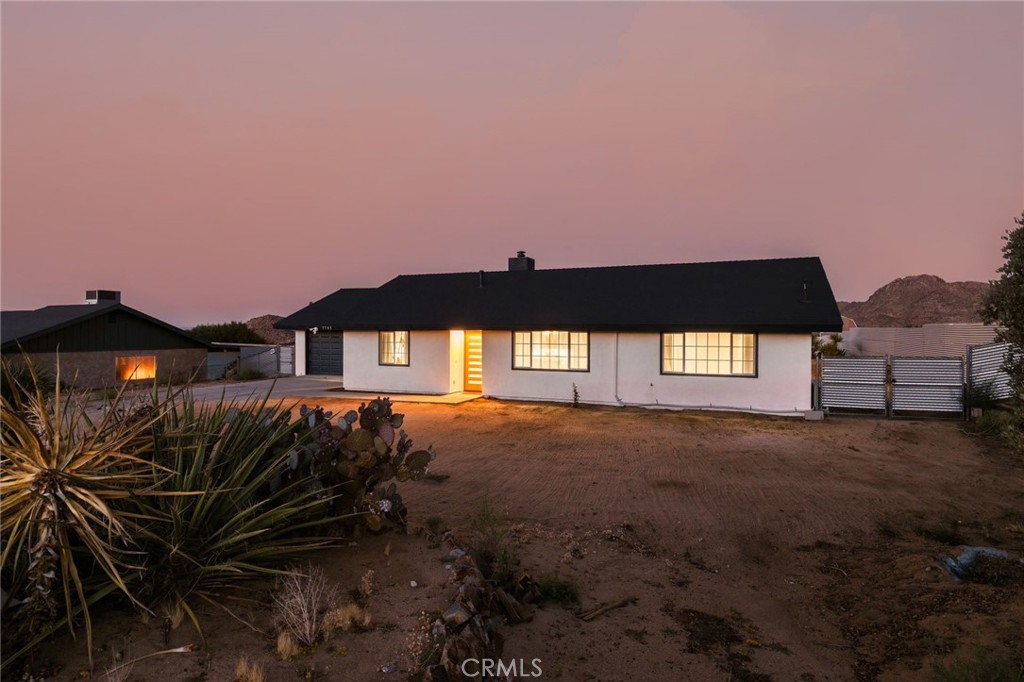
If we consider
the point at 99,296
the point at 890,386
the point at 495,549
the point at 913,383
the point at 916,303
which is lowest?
the point at 495,549

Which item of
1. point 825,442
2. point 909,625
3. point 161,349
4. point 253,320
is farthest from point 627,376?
point 253,320

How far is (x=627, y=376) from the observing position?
16.5m

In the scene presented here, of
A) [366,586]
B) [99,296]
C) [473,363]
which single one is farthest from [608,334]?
[99,296]

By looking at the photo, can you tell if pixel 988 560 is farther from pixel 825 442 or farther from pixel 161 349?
pixel 161 349

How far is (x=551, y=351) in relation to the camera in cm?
1753

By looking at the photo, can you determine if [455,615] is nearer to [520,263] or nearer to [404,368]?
[404,368]

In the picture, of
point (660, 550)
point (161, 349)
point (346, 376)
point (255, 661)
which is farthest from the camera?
point (161, 349)

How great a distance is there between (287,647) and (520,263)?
1998 centimetres

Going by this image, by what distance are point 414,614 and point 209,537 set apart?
1.55m

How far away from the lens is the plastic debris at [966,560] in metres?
5.31

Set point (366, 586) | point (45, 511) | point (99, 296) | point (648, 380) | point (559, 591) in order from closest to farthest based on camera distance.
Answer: point (45, 511), point (366, 586), point (559, 591), point (648, 380), point (99, 296)

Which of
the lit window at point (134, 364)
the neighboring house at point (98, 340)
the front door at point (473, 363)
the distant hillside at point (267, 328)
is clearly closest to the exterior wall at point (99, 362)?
the neighboring house at point (98, 340)

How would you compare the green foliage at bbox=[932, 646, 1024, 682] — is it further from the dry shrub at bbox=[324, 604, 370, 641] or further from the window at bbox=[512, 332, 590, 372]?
the window at bbox=[512, 332, 590, 372]

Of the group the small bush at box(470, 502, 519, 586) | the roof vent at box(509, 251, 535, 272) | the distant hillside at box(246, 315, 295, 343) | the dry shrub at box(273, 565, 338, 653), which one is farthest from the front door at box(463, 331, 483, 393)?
the distant hillside at box(246, 315, 295, 343)
